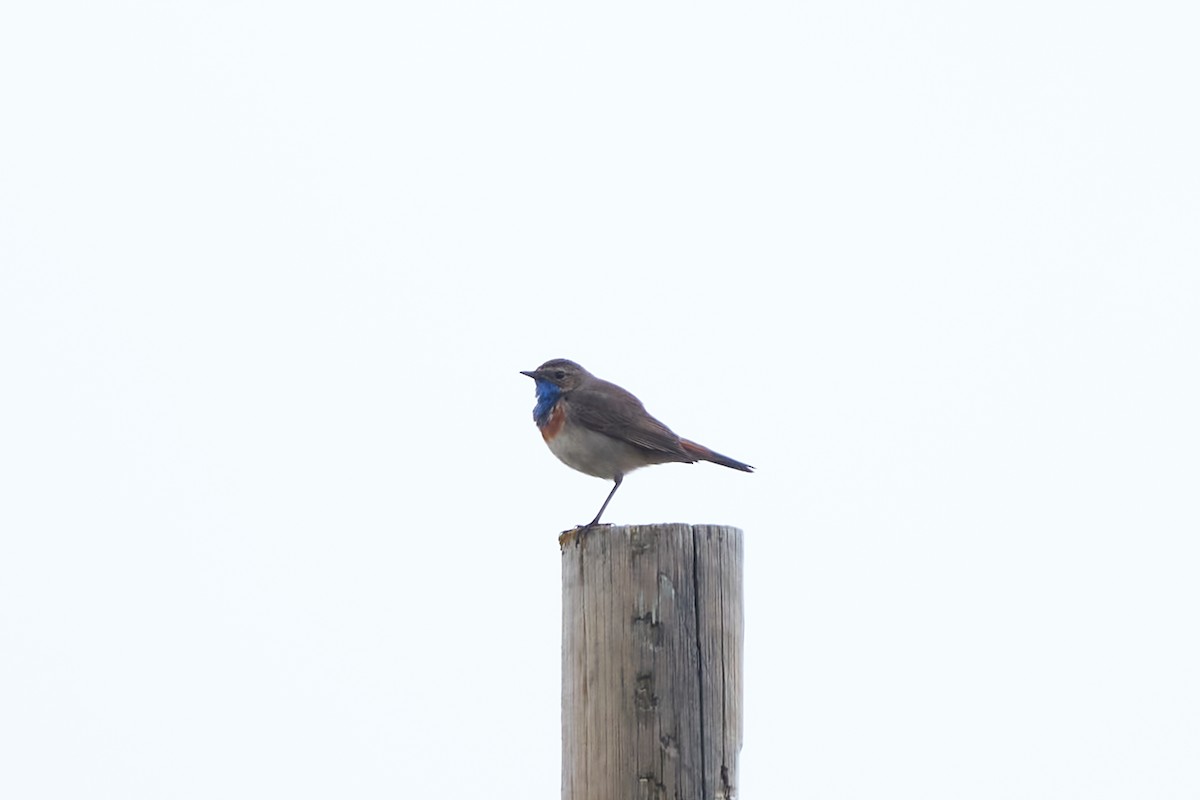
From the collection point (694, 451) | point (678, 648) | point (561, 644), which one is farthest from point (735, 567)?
point (694, 451)

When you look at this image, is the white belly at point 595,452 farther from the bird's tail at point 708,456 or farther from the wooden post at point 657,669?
the wooden post at point 657,669

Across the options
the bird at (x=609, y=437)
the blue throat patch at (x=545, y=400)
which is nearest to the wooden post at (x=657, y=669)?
the bird at (x=609, y=437)

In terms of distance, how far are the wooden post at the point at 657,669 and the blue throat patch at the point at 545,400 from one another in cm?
471

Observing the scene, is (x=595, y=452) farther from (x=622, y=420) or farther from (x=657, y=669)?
(x=657, y=669)

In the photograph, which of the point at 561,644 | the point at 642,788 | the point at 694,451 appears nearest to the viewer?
the point at 642,788

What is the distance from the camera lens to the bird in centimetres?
922

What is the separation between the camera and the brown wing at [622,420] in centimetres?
921

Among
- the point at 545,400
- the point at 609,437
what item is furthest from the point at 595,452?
the point at 545,400

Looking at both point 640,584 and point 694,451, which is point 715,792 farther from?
point 694,451

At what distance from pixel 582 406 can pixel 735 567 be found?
4.49 m

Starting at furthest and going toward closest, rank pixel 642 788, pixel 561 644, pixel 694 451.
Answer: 1. pixel 694 451
2. pixel 561 644
3. pixel 642 788

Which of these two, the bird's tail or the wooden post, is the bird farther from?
the wooden post

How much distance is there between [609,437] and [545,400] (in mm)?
700

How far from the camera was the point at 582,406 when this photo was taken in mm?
9398
